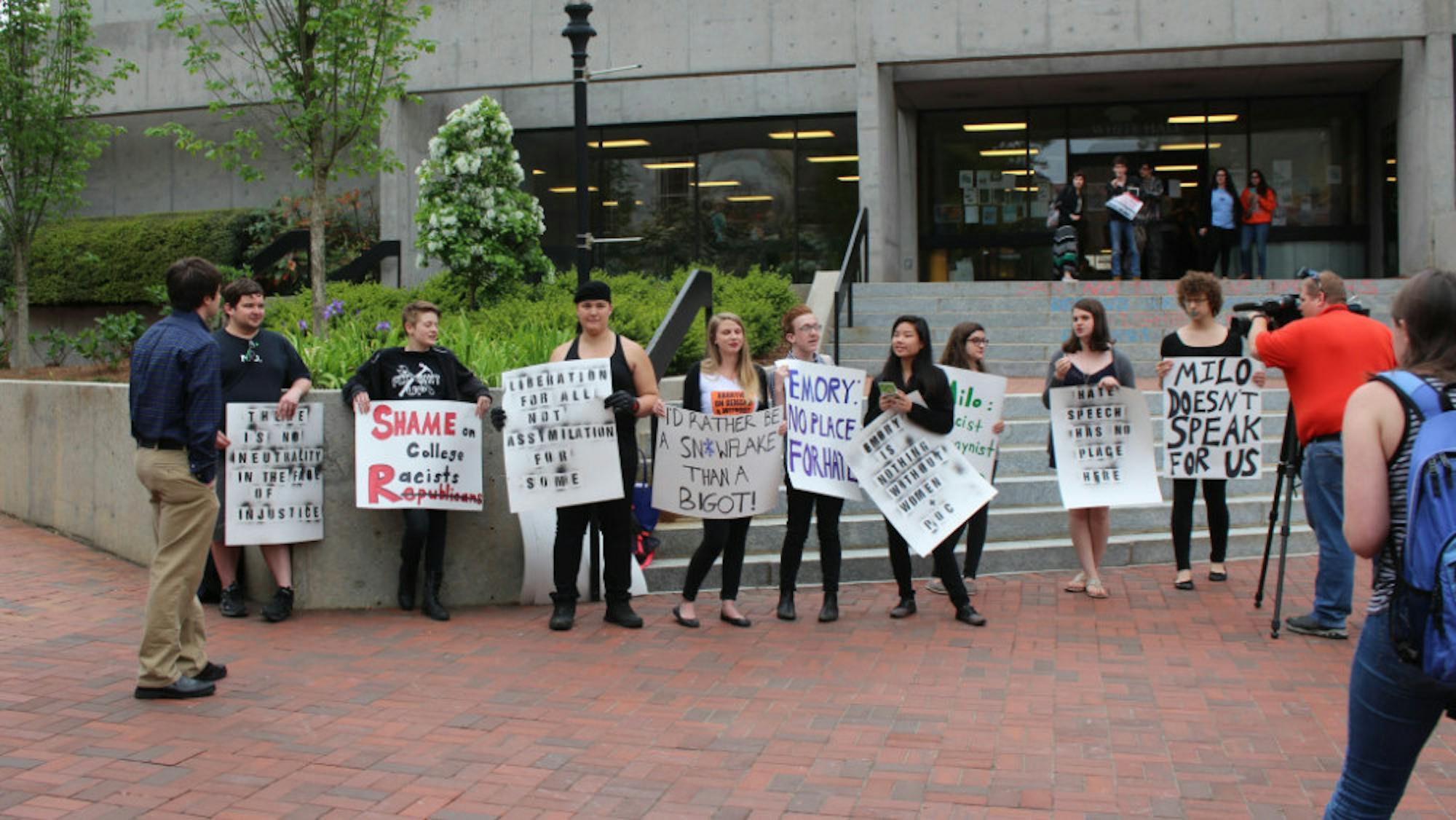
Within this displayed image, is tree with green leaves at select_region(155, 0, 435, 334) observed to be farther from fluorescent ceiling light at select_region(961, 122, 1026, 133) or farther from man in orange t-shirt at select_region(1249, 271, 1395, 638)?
fluorescent ceiling light at select_region(961, 122, 1026, 133)

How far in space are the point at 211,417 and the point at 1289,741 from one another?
16.3 feet

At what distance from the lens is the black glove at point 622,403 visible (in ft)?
25.6

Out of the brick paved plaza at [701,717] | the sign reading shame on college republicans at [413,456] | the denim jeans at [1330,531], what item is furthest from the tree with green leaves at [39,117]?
the denim jeans at [1330,531]

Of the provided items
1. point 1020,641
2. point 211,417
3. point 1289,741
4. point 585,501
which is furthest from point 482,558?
point 1289,741

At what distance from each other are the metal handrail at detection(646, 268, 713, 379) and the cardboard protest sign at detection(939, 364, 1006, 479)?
5.96 ft

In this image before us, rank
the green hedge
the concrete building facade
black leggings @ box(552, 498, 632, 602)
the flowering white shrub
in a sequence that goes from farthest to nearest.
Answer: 1. the green hedge
2. the concrete building facade
3. the flowering white shrub
4. black leggings @ box(552, 498, 632, 602)

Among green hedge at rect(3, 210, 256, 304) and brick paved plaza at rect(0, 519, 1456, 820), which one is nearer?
brick paved plaza at rect(0, 519, 1456, 820)

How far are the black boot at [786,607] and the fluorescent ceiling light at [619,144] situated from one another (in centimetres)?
1651

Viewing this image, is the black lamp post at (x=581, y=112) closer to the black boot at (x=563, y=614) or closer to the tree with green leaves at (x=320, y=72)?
the tree with green leaves at (x=320, y=72)

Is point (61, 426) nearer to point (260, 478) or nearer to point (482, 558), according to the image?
point (260, 478)

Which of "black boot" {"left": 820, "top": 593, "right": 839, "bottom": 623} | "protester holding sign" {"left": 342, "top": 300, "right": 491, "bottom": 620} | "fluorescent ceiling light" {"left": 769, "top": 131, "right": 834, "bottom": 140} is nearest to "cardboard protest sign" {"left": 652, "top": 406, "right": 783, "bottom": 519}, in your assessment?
"black boot" {"left": 820, "top": 593, "right": 839, "bottom": 623}

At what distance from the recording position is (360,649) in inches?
289

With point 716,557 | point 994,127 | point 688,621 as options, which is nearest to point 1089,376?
point 716,557

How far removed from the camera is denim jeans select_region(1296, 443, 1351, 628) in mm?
7371
